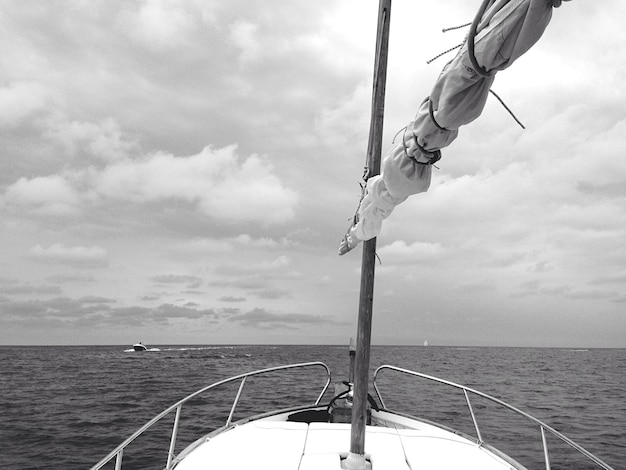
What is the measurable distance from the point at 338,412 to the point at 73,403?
833 inches

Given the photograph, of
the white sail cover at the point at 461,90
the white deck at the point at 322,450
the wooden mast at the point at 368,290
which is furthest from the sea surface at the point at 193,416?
the white sail cover at the point at 461,90

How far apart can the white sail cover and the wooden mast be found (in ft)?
3.85

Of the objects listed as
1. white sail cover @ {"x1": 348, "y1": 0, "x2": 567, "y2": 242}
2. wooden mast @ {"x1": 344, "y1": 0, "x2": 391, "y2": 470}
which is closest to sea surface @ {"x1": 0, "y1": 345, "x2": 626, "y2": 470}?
wooden mast @ {"x1": 344, "y1": 0, "x2": 391, "y2": 470}

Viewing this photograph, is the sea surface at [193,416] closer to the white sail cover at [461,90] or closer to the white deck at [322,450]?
the white deck at [322,450]

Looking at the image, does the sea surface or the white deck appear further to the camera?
the sea surface

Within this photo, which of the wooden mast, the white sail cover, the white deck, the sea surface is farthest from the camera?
the sea surface

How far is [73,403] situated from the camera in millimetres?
22844

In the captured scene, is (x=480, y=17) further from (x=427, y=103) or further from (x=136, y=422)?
(x=136, y=422)

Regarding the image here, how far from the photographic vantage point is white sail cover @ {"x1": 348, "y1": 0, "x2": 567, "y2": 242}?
1946 millimetres

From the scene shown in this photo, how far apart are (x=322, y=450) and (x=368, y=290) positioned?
6.79ft

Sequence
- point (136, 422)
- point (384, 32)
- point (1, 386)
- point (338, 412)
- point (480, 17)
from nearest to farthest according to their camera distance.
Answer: point (480, 17) < point (384, 32) < point (338, 412) < point (136, 422) < point (1, 386)

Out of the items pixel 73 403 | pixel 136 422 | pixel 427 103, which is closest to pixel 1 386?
pixel 73 403

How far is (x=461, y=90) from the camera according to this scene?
242 centimetres

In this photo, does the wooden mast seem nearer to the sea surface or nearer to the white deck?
the white deck
